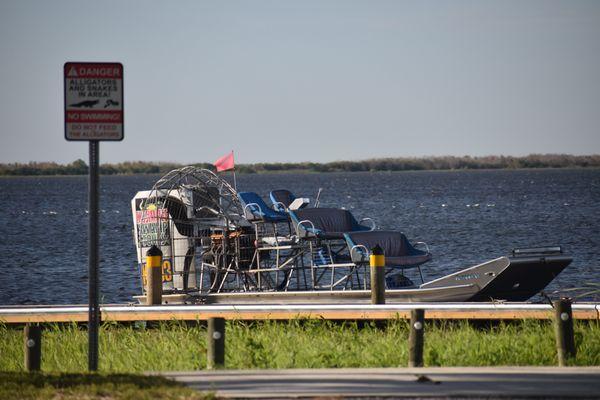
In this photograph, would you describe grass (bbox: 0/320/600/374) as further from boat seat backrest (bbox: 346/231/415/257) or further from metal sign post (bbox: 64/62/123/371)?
boat seat backrest (bbox: 346/231/415/257)

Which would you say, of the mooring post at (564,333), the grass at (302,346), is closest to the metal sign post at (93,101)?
the grass at (302,346)

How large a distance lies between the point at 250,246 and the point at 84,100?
10.5 m

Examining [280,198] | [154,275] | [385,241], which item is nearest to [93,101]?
[154,275]

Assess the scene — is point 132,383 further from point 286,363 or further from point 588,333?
point 588,333

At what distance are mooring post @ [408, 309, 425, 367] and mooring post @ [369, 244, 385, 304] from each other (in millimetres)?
5533

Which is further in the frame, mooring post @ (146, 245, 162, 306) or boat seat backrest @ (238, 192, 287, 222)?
boat seat backrest @ (238, 192, 287, 222)

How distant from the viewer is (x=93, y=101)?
10406 mm

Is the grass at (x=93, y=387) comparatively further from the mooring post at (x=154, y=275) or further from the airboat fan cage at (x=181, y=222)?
the airboat fan cage at (x=181, y=222)

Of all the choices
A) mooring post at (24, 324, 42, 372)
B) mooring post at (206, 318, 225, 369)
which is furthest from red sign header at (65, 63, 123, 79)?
mooring post at (24, 324, 42, 372)

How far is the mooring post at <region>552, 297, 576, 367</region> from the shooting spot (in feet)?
38.7

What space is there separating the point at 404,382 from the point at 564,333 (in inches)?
94.6

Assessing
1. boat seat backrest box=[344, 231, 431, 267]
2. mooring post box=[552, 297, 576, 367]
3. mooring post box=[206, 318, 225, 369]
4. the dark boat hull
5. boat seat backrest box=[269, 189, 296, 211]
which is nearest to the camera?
mooring post box=[206, 318, 225, 369]

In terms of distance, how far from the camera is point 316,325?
52.0 feet

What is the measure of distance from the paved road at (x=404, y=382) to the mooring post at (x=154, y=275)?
6.89 metres
